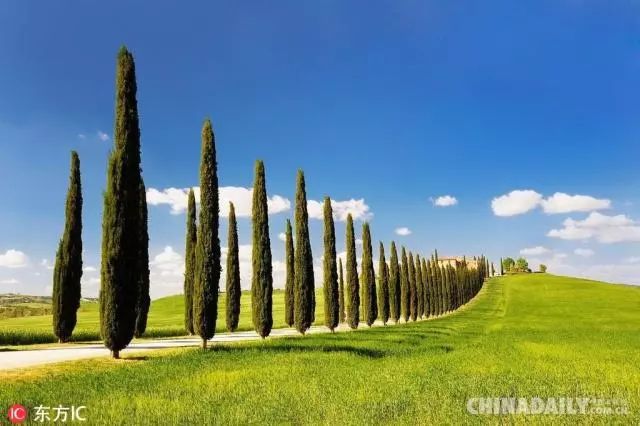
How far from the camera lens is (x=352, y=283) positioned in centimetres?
4475

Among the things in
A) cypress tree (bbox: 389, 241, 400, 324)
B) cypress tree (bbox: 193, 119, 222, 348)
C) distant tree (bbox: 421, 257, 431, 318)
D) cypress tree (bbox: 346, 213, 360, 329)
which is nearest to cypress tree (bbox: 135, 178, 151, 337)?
cypress tree (bbox: 193, 119, 222, 348)

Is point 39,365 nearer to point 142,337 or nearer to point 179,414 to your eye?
point 179,414

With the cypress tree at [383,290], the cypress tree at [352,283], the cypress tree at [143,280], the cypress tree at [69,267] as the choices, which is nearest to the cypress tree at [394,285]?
the cypress tree at [383,290]

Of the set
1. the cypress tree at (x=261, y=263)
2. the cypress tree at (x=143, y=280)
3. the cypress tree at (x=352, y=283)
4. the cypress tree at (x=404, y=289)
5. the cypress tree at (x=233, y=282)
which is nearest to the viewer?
the cypress tree at (x=261, y=263)

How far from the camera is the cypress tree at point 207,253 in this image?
79.8 feet

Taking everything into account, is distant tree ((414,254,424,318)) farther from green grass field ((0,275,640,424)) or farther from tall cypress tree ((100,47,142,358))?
tall cypress tree ((100,47,142,358))

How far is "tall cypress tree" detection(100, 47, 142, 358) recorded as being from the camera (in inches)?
797

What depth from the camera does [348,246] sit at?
153 feet

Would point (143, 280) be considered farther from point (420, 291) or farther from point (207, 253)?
point (420, 291)

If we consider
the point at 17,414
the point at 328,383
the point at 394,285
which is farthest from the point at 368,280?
the point at 17,414

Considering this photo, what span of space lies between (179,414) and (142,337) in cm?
3191

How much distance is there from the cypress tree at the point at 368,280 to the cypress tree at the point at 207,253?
78.9 ft

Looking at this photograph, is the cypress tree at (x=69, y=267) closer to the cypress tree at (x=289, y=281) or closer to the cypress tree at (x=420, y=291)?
the cypress tree at (x=289, y=281)

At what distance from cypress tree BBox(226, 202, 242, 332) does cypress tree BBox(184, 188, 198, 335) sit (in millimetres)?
2904
